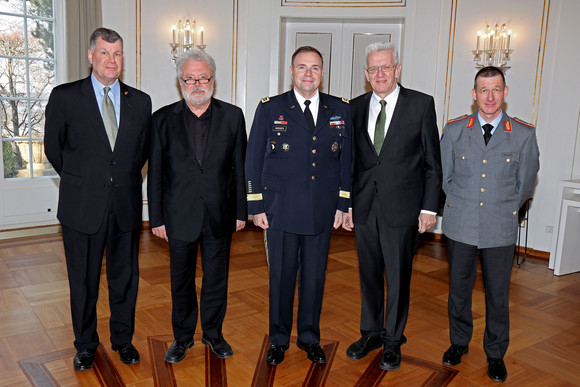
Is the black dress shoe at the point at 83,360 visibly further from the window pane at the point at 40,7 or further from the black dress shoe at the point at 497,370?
the window pane at the point at 40,7

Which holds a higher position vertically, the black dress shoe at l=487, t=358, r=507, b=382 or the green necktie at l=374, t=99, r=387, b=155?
the green necktie at l=374, t=99, r=387, b=155

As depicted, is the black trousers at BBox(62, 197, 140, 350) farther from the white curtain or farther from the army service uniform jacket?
the white curtain

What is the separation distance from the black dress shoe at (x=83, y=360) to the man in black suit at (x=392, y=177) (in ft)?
5.24

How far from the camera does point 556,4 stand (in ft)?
17.0

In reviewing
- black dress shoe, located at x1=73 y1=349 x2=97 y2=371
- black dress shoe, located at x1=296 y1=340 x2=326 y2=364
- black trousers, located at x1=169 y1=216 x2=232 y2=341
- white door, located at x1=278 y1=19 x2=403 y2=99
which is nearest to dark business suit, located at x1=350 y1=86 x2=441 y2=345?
black dress shoe, located at x1=296 y1=340 x2=326 y2=364

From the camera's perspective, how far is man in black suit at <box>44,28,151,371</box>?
2.55 metres

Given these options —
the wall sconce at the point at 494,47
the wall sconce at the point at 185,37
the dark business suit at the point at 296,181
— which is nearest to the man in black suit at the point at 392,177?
the dark business suit at the point at 296,181

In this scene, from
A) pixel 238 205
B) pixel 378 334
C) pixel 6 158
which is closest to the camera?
pixel 238 205

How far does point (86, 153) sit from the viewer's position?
2.56 m

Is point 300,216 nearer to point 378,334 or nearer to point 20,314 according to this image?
point 378,334

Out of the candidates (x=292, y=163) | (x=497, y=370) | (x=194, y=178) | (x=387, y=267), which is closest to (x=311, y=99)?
(x=292, y=163)

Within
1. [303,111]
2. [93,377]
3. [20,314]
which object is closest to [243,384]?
[93,377]

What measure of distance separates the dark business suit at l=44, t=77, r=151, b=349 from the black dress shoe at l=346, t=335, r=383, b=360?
1320 millimetres

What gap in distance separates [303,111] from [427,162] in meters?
0.74
